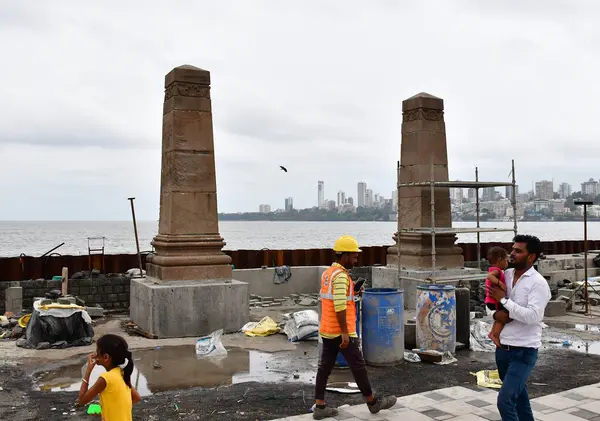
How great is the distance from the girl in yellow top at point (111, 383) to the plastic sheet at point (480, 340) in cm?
737

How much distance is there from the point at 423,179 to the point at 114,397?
12.0 meters

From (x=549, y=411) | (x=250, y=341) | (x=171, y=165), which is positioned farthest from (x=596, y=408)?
(x=171, y=165)

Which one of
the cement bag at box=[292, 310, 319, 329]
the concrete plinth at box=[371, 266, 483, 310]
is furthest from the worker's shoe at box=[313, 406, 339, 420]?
the concrete plinth at box=[371, 266, 483, 310]

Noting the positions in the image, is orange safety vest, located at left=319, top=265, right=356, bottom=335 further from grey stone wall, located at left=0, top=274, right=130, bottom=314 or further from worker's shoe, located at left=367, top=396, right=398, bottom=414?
grey stone wall, located at left=0, top=274, right=130, bottom=314

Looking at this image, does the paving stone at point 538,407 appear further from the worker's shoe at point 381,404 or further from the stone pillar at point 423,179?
the stone pillar at point 423,179

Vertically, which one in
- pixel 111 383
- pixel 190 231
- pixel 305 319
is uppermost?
pixel 190 231

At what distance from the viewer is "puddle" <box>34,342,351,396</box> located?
832 centimetres

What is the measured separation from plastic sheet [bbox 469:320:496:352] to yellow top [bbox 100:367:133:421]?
290 inches

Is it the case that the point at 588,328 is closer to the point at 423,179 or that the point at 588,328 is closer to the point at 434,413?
the point at 423,179

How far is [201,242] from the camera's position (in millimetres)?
12555

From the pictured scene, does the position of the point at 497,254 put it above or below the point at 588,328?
above

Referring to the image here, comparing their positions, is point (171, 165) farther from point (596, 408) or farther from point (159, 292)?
point (596, 408)

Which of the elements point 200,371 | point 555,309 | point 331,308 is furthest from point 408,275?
point 331,308

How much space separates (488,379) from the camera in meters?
8.23
